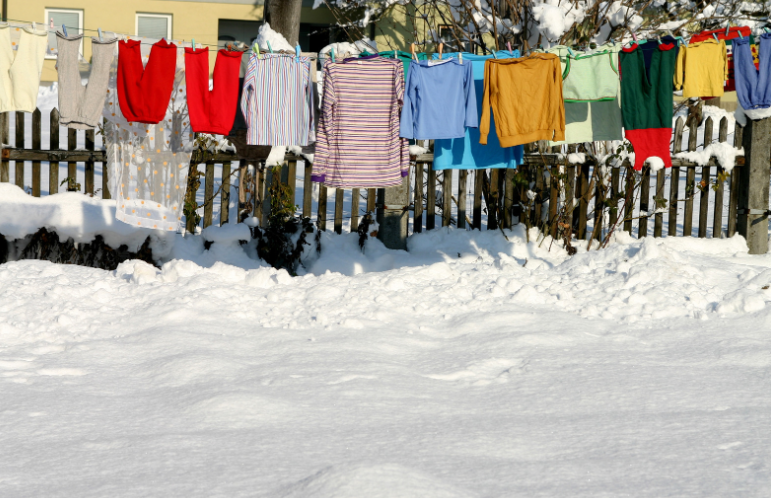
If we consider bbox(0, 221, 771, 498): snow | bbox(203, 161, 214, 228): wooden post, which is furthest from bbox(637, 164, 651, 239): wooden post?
bbox(203, 161, 214, 228): wooden post

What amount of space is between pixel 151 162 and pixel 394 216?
2317mm

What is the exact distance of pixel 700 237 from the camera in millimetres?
7719

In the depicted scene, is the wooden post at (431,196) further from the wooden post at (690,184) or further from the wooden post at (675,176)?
the wooden post at (690,184)

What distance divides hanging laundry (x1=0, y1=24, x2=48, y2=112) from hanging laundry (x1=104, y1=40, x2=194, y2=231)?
0.56 metres

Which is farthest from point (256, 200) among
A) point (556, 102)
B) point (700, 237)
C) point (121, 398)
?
point (700, 237)

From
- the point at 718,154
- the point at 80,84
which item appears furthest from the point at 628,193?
the point at 80,84

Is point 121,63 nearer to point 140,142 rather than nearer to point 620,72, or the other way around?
point 140,142

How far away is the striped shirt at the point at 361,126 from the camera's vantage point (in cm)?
577

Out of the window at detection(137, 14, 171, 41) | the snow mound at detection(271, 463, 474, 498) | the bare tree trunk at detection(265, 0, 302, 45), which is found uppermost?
the window at detection(137, 14, 171, 41)

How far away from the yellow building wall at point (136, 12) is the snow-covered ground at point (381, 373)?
13328 mm

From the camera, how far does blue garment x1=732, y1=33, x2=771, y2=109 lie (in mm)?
5676

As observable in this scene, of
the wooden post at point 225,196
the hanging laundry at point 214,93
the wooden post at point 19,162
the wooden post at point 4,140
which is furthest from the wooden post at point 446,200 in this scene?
the wooden post at point 4,140

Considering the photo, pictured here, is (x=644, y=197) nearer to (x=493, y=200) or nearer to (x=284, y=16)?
(x=493, y=200)

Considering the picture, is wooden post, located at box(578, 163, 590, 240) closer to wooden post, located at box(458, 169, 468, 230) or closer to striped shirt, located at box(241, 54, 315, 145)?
wooden post, located at box(458, 169, 468, 230)
